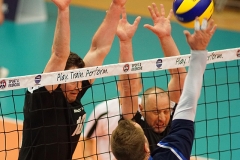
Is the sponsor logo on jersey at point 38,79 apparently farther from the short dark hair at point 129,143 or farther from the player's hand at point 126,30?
the short dark hair at point 129,143

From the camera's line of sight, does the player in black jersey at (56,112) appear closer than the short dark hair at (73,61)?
Yes

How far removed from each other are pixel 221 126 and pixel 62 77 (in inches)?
144

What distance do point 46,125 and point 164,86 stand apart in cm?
444

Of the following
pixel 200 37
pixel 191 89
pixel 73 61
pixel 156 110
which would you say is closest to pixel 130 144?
pixel 191 89

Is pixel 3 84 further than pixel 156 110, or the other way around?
pixel 156 110

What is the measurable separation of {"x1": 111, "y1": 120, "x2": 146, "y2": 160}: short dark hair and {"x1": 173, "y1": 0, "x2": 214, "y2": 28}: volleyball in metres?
1.69

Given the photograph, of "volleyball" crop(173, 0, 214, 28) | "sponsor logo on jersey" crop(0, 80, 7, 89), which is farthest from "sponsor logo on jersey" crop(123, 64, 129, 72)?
"sponsor logo on jersey" crop(0, 80, 7, 89)

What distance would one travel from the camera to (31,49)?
9406 mm

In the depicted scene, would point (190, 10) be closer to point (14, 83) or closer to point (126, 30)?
point (126, 30)

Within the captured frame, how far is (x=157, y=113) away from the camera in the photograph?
4.03 m

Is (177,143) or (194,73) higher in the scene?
(194,73)

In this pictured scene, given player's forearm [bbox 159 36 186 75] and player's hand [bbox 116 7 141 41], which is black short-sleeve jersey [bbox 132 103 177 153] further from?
player's hand [bbox 116 7 141 41]

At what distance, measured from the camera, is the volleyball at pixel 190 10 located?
4246mm

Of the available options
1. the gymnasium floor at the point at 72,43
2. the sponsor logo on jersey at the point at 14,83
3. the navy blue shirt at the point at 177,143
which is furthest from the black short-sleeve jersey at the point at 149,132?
the gymnasium floor at the point at 72,43
